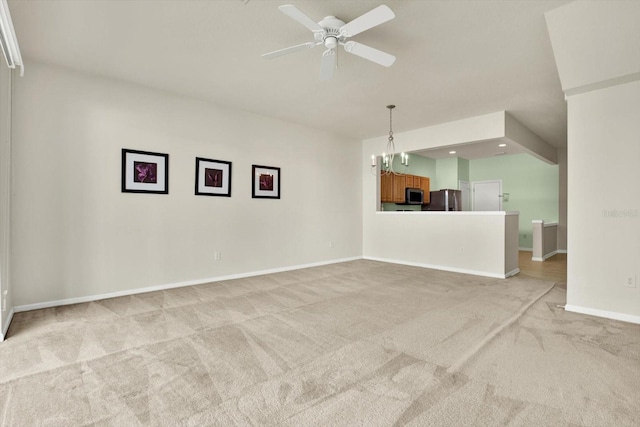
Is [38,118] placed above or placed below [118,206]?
above

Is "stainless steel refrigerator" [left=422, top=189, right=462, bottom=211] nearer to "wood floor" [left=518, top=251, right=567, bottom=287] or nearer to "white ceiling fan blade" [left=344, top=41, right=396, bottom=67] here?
"wood floor" [left=518, top=251, right=567, bottom=287]

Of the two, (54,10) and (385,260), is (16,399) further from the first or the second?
(385,260)

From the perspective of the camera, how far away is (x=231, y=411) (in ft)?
5.49

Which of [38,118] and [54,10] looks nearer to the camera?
[54,10]

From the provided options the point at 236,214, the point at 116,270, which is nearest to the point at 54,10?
the point at 116,270

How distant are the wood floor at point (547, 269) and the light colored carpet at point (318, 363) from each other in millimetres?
1722

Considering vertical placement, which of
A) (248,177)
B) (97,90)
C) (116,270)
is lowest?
(116,270)

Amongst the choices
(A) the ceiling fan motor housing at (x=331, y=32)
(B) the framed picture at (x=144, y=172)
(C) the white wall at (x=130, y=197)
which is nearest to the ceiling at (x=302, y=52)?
(A) the ceiling fan motor housing at (x=331, y=32)

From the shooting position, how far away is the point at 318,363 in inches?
86.4

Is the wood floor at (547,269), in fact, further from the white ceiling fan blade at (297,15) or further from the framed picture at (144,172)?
the framed picture at (144,172)

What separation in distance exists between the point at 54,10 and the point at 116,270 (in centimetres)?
272

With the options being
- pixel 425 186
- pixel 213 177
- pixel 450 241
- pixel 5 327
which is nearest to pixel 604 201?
pixel 450 241

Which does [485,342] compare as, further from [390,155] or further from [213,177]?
[390,155]

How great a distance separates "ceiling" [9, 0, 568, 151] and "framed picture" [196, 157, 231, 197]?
914 millimetres
